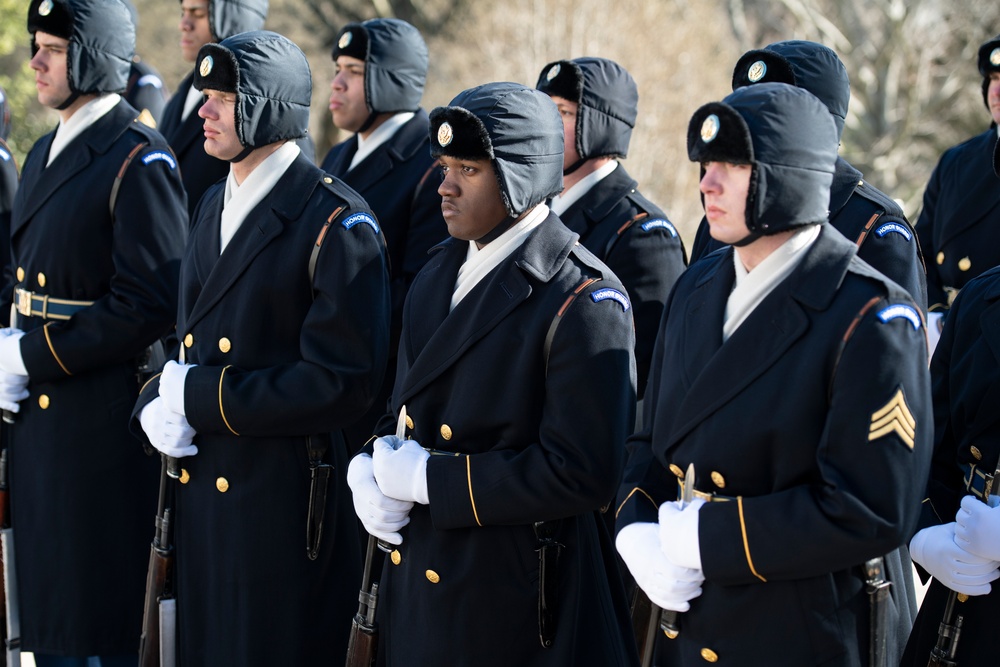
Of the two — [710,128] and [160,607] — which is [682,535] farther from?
[160,607]

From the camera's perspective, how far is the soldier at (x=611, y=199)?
15.8 ft

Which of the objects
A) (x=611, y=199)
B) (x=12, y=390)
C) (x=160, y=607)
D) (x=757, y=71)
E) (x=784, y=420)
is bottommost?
(x=160, y=607)

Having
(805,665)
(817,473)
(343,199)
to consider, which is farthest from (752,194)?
(343,199)

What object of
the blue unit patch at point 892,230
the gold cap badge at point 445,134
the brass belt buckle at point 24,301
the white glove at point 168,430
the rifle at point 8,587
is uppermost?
the gold cap badge at point 445,134

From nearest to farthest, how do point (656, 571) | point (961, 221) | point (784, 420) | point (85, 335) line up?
point (784, 420) → point (656, 571) → point (85, 335) → point (961, 221)

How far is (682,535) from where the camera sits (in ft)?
9.84

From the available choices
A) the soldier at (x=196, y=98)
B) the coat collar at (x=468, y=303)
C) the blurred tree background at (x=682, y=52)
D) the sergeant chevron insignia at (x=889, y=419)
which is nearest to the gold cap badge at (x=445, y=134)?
the coat collar at (x=468, y=303)

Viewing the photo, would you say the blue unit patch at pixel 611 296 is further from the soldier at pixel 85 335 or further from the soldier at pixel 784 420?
the soldier at pixel 85 335

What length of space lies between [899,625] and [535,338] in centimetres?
119

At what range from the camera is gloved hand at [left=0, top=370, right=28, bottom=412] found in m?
4.88

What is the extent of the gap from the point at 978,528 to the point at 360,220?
6.65 feet

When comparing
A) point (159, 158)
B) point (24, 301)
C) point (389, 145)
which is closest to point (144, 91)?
point (389, 145)

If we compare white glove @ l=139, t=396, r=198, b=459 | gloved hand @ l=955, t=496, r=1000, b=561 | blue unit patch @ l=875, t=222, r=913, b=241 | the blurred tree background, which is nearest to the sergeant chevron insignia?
gloved hand @ l=955, t=496, r=1000, b=561

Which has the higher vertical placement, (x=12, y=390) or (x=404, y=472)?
(x=404, y=472)
